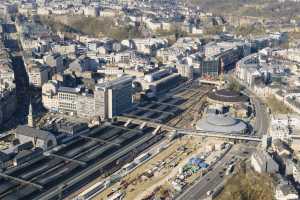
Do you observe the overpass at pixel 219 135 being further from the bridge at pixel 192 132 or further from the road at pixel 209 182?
the road at pixel 209 182

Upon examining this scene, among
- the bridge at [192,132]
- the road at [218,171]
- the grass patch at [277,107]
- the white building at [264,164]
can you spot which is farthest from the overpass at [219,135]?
the grass patch at [277,107]

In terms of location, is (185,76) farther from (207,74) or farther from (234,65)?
(234,65)

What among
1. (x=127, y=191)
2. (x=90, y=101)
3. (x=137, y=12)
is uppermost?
(x=137, y=12)

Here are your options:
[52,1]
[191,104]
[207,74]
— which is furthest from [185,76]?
[52,1]

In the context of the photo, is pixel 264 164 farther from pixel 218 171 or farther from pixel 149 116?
pixel 149 116

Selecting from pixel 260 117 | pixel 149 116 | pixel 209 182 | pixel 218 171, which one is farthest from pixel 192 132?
pixel 209 182

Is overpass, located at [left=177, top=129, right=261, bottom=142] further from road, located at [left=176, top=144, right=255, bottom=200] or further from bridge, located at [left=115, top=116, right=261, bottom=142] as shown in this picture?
road, located at [left=176, top=144, right=255, bottom=200]
